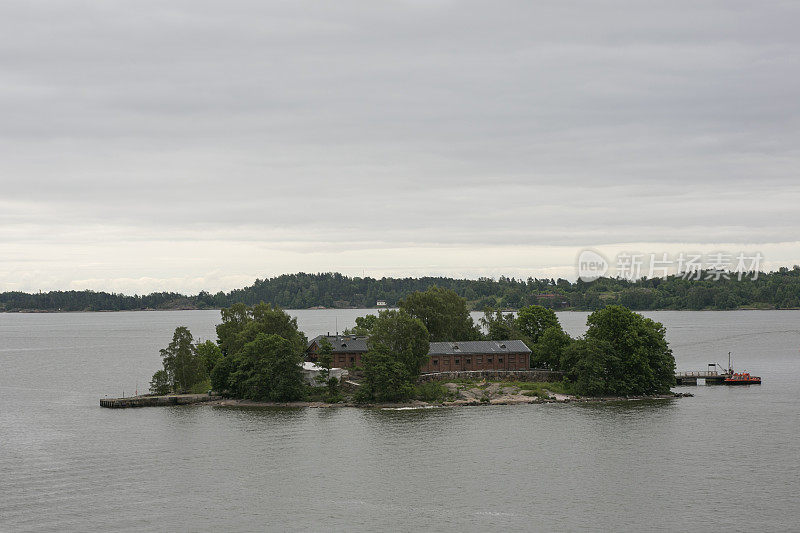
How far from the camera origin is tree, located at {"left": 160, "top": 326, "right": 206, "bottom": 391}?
12475 cm

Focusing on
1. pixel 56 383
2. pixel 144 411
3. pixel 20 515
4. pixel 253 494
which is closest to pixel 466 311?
pixel 144 411

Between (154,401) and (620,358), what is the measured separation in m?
70.3

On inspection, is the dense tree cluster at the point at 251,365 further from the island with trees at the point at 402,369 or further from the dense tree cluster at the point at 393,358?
the dense tree cluster at the point at 393,358

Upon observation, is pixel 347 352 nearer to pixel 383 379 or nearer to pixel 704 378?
pixel 383 379

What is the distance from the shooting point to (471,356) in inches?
5027

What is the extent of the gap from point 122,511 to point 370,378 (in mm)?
53922

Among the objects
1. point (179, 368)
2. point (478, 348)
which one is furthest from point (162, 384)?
point (478, 348)

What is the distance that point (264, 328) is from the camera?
124438 millimetres

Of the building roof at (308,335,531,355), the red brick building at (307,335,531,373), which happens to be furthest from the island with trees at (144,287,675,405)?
the building roof at (308,335,531,355)

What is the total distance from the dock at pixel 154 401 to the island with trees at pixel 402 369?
12.0 feet

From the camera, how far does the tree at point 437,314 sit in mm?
144625

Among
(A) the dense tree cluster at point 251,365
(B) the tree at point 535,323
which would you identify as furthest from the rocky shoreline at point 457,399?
(B) the tree at point 535,323

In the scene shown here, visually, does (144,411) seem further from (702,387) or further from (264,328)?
(702,387)

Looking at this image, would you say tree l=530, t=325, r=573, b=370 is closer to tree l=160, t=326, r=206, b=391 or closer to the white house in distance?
the white house in distance
